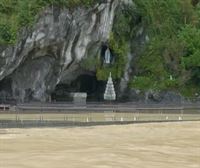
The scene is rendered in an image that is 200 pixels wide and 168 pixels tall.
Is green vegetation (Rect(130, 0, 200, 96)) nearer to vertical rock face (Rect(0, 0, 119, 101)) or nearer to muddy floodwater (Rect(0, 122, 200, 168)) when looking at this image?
vertical rock face (Rect(0, 0, 119, 101))

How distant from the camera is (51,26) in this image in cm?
4691

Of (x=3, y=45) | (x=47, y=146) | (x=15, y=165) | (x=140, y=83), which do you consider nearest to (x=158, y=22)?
(x=140, y=83)

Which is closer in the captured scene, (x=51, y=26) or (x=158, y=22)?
(x=51, y=26)

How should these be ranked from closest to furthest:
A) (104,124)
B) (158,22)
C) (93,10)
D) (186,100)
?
(104,124)
(93,10)
(186,100)
(158,22)

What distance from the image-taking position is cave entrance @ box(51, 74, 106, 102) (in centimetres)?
5291

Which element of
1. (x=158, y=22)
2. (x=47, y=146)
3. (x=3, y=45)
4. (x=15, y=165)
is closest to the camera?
(x=15, y=165)

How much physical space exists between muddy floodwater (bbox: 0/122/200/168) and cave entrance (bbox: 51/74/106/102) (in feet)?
43.6

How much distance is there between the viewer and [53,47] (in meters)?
48.0

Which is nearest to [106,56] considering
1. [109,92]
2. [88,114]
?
[109,92]

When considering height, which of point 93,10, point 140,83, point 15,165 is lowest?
point 15,165

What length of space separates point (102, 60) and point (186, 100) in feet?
29.9

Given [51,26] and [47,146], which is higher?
[51,26]

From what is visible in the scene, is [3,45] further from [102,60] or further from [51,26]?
[102,60]

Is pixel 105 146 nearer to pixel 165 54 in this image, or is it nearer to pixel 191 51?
pixel 165 54
